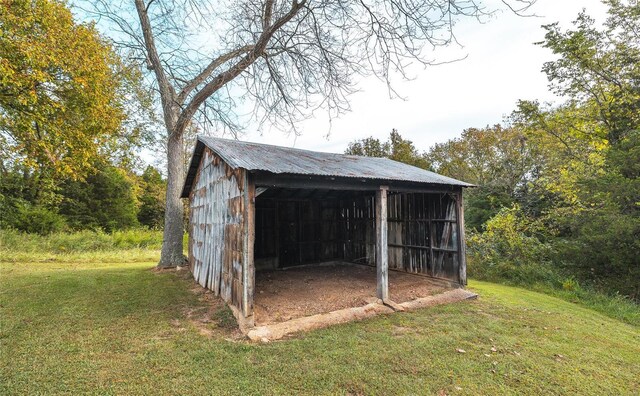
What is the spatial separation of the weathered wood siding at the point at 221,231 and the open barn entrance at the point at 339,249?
1.80 feet

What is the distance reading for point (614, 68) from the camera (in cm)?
967

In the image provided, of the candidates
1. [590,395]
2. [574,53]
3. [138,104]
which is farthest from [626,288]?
[138,104]

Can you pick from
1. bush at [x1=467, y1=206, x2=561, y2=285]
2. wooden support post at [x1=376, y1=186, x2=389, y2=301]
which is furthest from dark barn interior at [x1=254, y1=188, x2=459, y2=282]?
bush at [x1=467, y1=206, x2=561, y2=285]

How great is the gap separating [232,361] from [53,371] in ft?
5.97

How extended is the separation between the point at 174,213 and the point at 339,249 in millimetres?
5765

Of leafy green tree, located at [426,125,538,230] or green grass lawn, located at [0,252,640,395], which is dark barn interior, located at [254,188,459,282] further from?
leafy green tree, located at [426,125,538,230]

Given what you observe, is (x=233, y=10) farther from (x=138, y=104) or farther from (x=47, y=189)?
(x=47, y=189)

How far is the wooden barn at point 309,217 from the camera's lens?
4.91 meters

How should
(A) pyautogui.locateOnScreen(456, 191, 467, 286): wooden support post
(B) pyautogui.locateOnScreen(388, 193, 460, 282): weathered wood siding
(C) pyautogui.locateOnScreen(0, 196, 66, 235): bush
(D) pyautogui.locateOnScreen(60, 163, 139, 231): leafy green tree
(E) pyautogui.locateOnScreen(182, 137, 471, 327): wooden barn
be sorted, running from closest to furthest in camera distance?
(E) pyautogui.locateOnScreen(182, 137, 471, 327): wooden barn < (A) pyautogui.locateOnScreen(456, 191, 467, 286): wooden support post < (B) pyautogui.locateOnScreen(388, 193, 460, 282): weathered wood siding < (C) pyautogui.locateOnScreen(0, 196, 66, 235): bush < (D) pyautogui.locateOnScreen(60, 163, 139, 231): leafy green tree

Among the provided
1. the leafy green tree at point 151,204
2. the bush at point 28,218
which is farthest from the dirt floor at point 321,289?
the leafy green tree at point 151,204

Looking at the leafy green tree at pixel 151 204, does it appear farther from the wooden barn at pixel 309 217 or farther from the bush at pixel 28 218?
the wooden barn at pixel 309 217

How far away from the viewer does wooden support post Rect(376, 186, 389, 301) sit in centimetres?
600

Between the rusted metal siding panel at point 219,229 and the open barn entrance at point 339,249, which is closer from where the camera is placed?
the rusted metal siding panel at point 219,229

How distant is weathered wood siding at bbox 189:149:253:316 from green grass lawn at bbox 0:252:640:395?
48 cm
